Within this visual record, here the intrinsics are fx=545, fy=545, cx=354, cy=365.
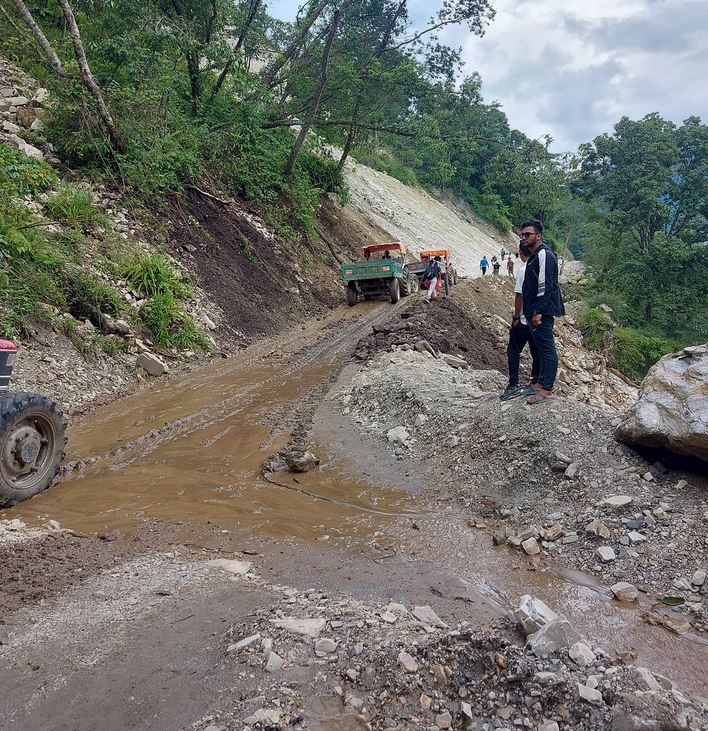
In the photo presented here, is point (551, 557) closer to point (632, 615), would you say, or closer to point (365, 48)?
point (632, 615)

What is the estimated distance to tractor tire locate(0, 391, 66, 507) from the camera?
448cm

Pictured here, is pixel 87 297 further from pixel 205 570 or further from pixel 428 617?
pixel 428 617

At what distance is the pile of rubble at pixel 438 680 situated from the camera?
2172mm

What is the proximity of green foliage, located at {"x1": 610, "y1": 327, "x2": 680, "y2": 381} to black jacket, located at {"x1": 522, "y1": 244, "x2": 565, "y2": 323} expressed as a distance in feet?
50.4

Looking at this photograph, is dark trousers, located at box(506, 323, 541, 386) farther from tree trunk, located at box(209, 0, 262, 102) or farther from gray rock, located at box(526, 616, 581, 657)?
tree trunk, located at box(209, 0, 262, 102)

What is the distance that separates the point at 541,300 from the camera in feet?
18.8

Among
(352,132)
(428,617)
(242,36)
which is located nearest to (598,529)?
(428,617)

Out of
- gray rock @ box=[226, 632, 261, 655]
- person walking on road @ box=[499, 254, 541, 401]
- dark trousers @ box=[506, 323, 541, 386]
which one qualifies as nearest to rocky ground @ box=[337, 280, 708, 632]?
person walking on road @ box=[499, 254, 541, 401]

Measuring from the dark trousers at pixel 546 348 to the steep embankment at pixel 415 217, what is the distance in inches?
1035

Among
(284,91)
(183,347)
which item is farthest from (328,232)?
(183,347)

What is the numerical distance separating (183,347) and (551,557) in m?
8.09

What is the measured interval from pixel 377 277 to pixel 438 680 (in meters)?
15.4

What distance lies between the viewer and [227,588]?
3283 millimetres

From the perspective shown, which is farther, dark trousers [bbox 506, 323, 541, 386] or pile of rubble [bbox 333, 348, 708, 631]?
dark trousers [bbox 506, 323, 541, 386]
